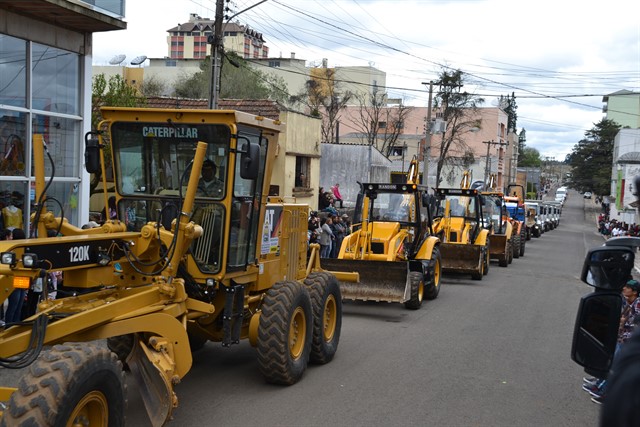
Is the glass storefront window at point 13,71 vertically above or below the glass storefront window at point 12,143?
above

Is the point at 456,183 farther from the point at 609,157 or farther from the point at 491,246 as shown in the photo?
the point at 491,246

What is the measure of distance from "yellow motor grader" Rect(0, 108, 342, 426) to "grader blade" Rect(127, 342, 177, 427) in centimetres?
1

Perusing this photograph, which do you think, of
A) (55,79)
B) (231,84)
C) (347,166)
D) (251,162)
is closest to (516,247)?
(347,166)

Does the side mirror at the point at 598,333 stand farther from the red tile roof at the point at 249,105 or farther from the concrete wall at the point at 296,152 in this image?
the red tile roof at the point at 249,105

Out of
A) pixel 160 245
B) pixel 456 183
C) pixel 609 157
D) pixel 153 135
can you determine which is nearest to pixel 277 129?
pixel 153 135

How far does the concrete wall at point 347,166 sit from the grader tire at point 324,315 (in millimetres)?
27083

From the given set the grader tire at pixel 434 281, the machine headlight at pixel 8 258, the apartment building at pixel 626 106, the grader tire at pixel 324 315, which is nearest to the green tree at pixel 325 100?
the grader tire at pixel 434 281

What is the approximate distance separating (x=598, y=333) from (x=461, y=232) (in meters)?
16.2

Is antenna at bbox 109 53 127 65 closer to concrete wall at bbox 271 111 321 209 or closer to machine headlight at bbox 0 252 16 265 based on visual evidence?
concrete wall at bbox 271 111 321 209

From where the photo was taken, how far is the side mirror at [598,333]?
4066 mm

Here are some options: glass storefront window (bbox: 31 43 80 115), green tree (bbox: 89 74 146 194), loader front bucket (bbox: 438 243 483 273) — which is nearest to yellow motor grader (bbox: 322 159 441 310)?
loader front bucket (bbox: 438 243 483 273)

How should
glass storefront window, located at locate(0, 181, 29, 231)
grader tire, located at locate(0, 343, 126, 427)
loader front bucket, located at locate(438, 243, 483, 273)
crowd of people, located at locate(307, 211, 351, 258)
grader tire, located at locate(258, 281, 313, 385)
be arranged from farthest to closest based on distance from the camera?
loader front bucket, located at locate(438, 243, 483, 273)
crowd of people, located at locate(307, 211, 351, 258)
glass storefront window, located at locate(0, 181, 29, 231)
grader tire, located at locate(258, 281, 313, 385)
grader tire, located at locate(0, 343, 126, 427)

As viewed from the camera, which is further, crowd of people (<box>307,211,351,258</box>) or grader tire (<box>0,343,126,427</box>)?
crowd of people (<box>307,211,351,258</box>)

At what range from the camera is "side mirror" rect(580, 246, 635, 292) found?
4.15 metres
